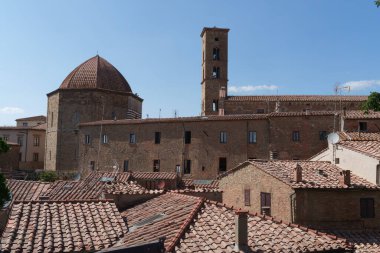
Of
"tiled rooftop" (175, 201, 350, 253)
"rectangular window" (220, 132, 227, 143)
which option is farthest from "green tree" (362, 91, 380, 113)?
"rectangular window" (220, 132, 227, 143)

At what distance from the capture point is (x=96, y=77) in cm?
4584

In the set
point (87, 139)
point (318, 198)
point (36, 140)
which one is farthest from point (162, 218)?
point (36, 140)

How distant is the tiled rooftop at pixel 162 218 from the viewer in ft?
33.6

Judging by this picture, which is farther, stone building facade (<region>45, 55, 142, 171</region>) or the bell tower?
the bell tower

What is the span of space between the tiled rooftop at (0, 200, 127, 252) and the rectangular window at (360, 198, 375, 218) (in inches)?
429

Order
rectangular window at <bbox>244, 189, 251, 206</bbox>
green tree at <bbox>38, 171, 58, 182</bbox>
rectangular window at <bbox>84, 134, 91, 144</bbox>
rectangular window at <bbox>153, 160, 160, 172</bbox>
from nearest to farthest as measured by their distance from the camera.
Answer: rectangular window at <bbox>244, 189, 251, 206</bbox>
rectangular window at <bbox>153, 160, 160, 172</bbox>
green tree at <bbox>38, 171, 58, 182</bbox>
rectangular window at <bbox>84, 134, 91, 144</bbox>

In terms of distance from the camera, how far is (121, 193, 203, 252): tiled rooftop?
10.2 meters

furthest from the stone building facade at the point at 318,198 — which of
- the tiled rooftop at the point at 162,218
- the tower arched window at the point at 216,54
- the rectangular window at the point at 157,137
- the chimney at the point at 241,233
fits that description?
the tower arched window at the point at 216,54

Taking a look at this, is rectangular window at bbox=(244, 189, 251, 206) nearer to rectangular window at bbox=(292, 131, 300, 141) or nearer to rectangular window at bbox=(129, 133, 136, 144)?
rectangular window at bbox=(292, 131, 300, 141)

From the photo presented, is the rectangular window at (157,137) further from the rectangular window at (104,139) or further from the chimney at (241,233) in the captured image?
the chimney at (241,233)

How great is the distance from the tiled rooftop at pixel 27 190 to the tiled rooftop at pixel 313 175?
10667 millimetres

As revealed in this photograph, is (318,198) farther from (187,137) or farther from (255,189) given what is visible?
(187,137)

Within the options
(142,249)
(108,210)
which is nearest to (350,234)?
(108,210)

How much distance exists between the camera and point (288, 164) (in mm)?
21281
